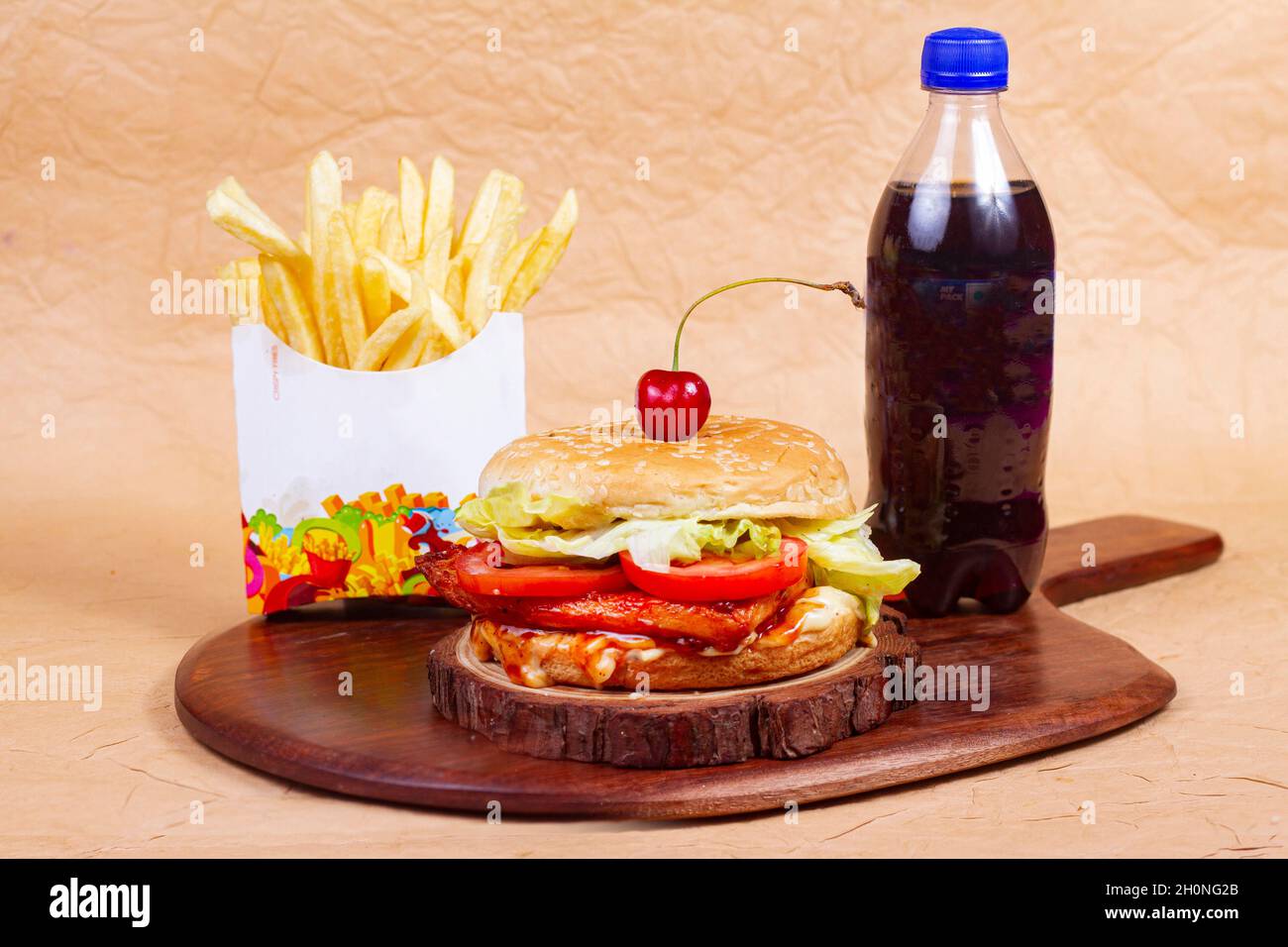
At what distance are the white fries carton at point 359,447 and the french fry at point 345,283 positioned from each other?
4.0 inches

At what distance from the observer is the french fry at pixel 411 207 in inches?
189

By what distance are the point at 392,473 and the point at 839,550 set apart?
4.38ft

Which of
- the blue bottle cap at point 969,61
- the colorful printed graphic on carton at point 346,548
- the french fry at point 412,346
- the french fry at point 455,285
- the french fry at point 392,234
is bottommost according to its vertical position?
the colorful printed graphic on carton at point 346,548

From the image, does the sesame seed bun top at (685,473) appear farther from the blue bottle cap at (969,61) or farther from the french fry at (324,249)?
the blue bottle cap at (969,61)

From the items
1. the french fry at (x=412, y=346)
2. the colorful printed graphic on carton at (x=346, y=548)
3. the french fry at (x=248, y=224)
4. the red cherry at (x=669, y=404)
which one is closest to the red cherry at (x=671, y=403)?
the red cherry at (x=669, y=404)

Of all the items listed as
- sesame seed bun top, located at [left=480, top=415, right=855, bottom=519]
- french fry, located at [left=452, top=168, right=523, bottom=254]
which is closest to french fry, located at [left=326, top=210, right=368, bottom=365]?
french fry, located at [left=452, top=168, right=523, bottom=254]

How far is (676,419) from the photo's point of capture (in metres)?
4.05

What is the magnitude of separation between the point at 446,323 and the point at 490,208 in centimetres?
40

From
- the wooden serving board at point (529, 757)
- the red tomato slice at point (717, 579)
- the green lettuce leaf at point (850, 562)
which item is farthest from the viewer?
the green lettuce leaf at point (850, 562)

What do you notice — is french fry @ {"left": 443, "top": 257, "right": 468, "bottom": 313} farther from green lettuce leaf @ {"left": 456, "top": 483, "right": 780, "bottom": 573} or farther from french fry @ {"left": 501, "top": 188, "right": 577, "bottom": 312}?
green lettuce leaf @ {"left": 456, "top": 483, "right": 780, "bottom": 573}

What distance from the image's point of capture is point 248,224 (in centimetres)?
441

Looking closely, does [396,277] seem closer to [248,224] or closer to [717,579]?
[248,224]

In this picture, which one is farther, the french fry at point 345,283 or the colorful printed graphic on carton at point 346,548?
the colorful printed graphic on carton at point 346,548

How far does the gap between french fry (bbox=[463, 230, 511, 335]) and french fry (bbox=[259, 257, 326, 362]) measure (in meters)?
0.42
